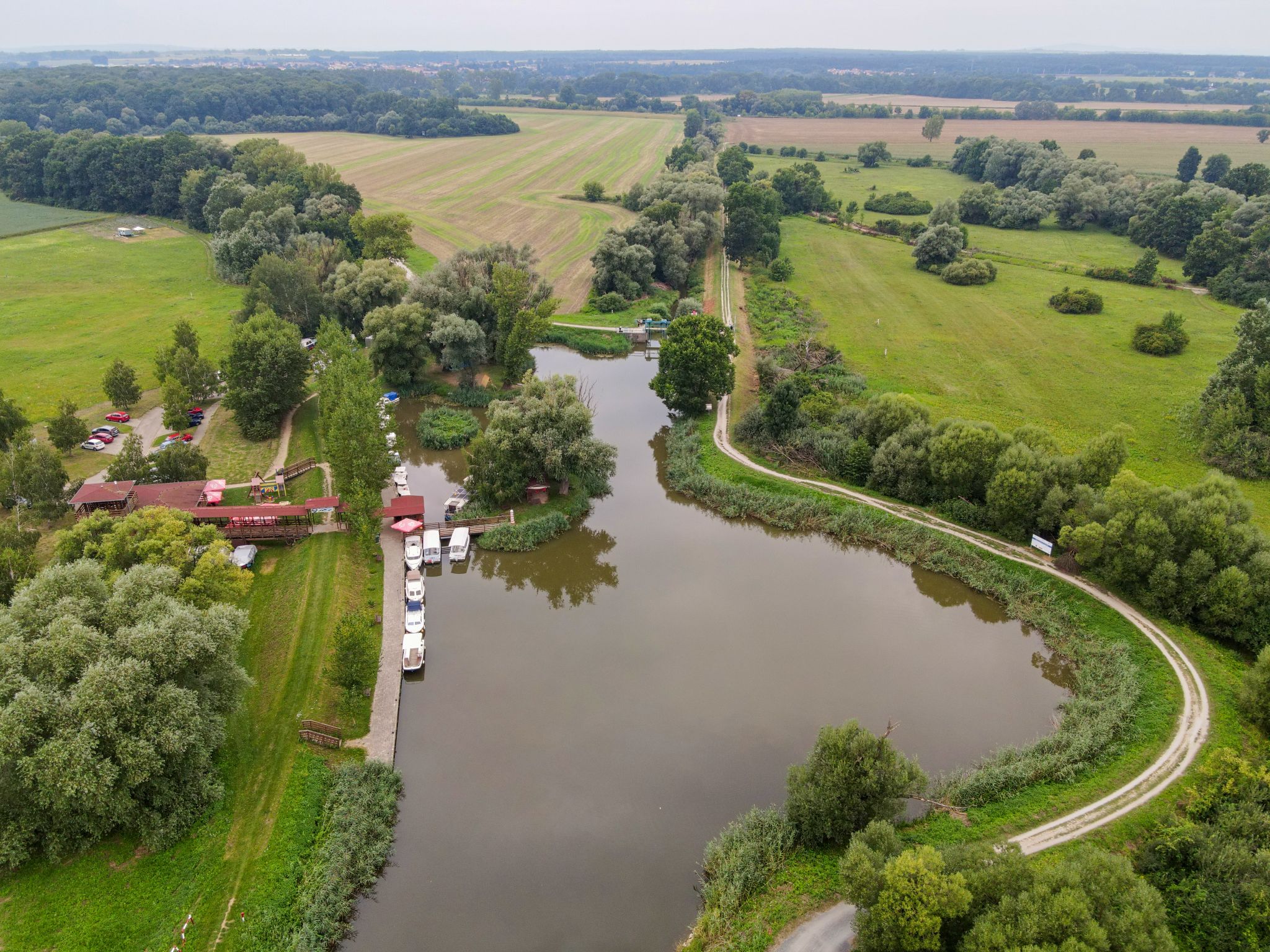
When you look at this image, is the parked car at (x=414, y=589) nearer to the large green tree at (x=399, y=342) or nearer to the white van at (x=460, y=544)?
the white van at (x=460, y=544)

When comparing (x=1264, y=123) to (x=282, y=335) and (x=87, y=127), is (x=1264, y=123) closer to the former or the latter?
(x=282, y=335)

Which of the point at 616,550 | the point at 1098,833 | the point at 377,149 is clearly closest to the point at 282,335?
the point at 616,550

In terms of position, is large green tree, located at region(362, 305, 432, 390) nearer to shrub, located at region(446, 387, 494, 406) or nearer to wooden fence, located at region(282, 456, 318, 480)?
shrub, located at region(446, 387, 494, 406)

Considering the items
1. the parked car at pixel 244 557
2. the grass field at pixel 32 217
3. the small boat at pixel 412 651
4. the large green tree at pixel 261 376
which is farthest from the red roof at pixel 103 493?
the grass field at pixel 32 217

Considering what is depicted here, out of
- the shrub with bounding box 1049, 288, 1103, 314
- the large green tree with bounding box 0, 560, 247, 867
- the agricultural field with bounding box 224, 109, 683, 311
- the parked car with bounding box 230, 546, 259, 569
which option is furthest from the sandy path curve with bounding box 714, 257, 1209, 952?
the agricultural field with bounding box 224, 109, 683, 311

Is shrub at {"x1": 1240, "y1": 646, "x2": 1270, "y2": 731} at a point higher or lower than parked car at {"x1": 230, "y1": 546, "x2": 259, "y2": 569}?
higher

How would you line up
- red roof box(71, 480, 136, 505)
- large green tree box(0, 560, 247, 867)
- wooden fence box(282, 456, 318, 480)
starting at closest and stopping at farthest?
large green tree box(0, 560, 247, 867)
red roof box(71, 480, 136, 505)
wooden fence box(282, 456, 318, 480)

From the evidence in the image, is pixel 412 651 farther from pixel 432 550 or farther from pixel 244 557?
pixel 244 557
